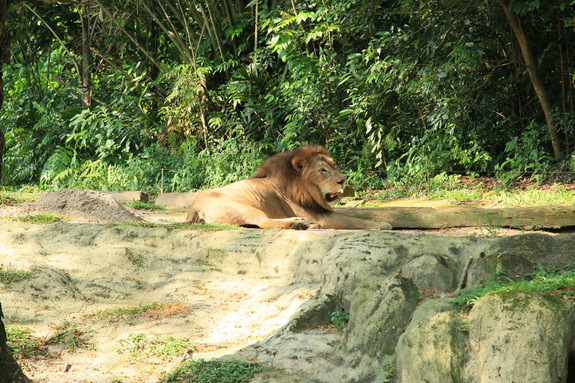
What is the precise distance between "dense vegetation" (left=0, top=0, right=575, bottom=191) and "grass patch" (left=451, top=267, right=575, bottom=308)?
20.7ft

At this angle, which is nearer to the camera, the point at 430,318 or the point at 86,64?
the point at 430,318

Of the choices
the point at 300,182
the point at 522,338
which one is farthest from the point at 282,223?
the point at 522,338

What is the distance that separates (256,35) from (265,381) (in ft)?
34.0

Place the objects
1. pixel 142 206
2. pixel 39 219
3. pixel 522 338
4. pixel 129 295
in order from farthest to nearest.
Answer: pixel 142 206
pixel 39 219
pixel 129 295
pixel 522 338

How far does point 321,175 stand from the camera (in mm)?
7930

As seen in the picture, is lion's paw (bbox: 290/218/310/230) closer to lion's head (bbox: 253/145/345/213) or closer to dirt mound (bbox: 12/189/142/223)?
lion's head (bbox: 253/145/345/213)

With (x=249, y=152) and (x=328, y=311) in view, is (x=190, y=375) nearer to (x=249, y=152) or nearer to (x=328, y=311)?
(x=328, y=311)

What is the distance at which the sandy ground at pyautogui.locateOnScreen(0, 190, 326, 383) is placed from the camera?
3.83 metres

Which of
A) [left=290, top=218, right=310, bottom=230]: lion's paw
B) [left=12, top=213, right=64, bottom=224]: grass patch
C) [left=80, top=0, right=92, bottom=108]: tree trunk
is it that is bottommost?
[left=290, top=218, right=310, bottom=230]: lion's paw

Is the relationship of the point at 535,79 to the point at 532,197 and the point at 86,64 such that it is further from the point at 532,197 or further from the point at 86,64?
the point at 86,64

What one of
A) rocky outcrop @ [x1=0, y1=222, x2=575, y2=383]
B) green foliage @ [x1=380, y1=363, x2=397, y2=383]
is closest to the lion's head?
rocky outcrop @ [x1=0, y1=222, x2=575, y2=383]

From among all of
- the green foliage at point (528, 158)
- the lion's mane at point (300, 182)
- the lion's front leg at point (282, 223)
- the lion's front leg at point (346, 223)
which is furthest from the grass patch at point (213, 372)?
the green foliage at point (528, 158)

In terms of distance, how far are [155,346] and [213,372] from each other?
0.63 metres

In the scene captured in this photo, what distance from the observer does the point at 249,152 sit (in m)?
12.6
